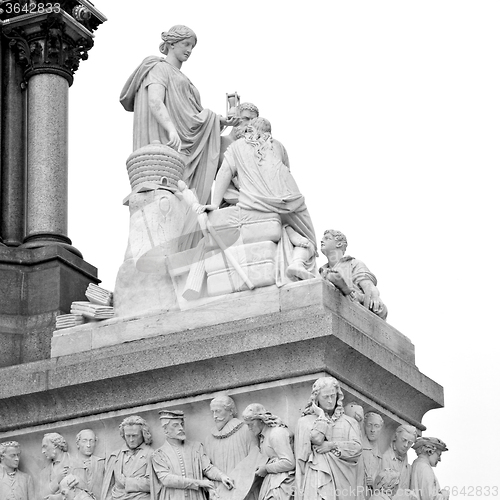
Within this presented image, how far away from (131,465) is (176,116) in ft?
15.4

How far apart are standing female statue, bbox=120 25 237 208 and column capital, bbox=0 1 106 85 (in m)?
2.17

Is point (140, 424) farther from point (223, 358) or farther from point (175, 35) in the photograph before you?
point (175, 35)

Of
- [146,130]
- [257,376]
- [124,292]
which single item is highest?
[146,130]

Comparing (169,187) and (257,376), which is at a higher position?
(169,187)

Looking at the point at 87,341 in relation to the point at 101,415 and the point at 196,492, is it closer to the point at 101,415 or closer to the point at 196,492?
the point at 101,415

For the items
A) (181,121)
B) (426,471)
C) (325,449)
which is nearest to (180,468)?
(325,449)

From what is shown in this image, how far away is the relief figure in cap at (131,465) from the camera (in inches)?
834

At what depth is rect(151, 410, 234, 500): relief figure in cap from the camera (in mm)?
20844

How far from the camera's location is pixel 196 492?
20891mm

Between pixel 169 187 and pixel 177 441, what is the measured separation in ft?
10.5

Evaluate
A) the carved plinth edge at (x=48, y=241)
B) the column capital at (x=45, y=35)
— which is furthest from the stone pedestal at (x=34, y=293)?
the column capital at (x=45, y=35)

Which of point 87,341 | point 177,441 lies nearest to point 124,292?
point 87,341

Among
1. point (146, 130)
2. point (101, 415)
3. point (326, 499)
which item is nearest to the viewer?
point (326, 499)

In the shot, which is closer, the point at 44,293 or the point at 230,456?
the point at 230,456
